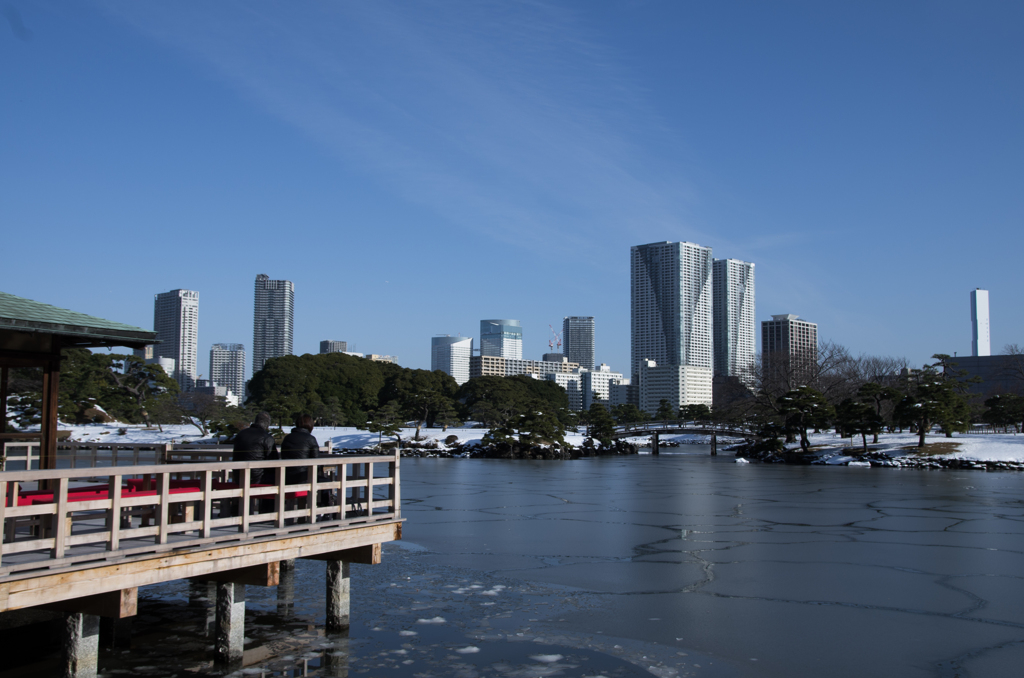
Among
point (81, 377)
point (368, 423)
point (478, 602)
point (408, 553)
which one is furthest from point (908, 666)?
point (81, 377)

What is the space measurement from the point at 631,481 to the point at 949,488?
40.0ft

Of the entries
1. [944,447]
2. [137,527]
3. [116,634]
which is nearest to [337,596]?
[116,634]

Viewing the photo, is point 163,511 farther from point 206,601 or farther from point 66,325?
point 206,601

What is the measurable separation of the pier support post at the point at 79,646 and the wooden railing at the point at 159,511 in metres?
0.70

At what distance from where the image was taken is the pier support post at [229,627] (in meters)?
8.42

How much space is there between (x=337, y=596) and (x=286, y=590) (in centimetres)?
262

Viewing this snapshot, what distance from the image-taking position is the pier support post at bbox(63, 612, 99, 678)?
7.23 metres

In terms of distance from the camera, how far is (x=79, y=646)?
7.24 metres

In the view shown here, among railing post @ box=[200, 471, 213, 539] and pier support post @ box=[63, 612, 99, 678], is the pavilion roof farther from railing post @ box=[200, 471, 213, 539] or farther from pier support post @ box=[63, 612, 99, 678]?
pier support post @ box=[63, 612, 99, 678]

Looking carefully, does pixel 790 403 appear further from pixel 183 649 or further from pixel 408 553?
pixel 183 649

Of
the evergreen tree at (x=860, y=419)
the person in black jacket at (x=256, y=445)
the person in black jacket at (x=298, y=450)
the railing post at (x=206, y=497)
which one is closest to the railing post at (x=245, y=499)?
the railing post at (x=206, y=497)

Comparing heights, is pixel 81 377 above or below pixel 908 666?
above

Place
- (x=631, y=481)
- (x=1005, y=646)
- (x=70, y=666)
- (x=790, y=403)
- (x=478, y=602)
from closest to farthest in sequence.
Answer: (x=70, y=666) < (x=1005, y=646) < (x=478, y=602) < (x=631, y=481) < (x=790, y=403)

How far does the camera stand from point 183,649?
9.16 m
